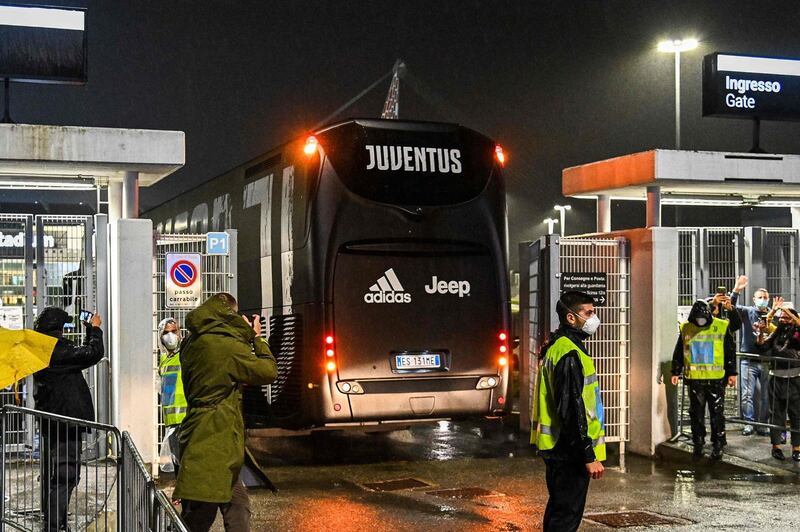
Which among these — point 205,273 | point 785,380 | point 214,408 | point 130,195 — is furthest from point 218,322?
point 785,380

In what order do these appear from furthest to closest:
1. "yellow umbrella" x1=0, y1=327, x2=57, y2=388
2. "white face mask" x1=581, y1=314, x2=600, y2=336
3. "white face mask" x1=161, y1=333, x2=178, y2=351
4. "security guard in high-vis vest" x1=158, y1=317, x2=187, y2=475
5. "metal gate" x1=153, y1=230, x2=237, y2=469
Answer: "metal gate" x1=153, y1=230, x2=237, y2=469 < "white face mask" x1=161, y1=333, x2=178, y2=351 < "security guard in high-vis vest" x1=158, y1=317, x2=187, y2=475 < "white face mask" x1=581, y1=314, x2=600, y2=336 < "yellow umbrella" x1=0, y1=327, x2=57, y2=388

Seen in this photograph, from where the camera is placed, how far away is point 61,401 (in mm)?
8523

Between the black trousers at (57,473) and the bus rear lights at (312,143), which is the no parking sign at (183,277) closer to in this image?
the bus rear lights at (312,143)

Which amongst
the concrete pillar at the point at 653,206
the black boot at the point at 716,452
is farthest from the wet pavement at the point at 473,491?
the concrete pillar at the point at 653,206

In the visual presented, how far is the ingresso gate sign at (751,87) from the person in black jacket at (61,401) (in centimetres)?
989

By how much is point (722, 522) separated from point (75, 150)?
7.58 m

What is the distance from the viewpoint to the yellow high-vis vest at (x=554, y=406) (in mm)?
7098

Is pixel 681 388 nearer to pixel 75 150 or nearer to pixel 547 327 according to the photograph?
pixel 547 327

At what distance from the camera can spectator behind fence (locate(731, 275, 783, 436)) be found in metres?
13.5

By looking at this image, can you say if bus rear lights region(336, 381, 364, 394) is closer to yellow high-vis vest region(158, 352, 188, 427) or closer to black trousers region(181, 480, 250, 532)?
yellow high-vis vest region(158, 352, 188, 427)

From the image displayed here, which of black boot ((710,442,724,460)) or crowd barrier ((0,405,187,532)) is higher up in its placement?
crowd barrier ((0,405,187,532))

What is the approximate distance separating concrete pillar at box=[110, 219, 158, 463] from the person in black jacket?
296 cm

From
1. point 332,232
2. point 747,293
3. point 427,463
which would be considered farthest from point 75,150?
point 747,293

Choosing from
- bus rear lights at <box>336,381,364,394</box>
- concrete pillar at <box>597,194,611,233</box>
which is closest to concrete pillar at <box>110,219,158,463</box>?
bus rear lights at <box>336,381,364,394</box>
